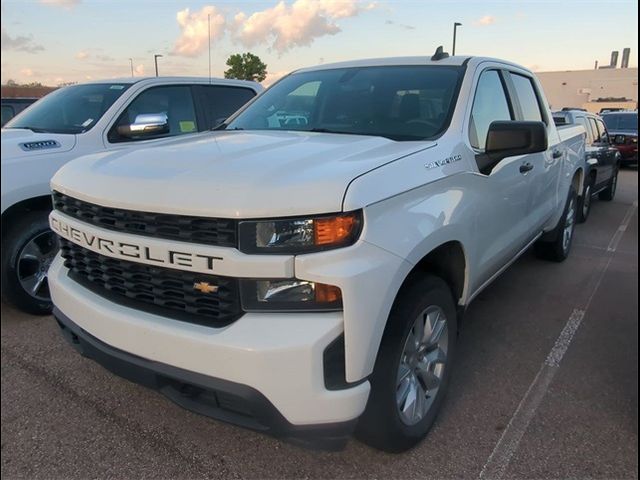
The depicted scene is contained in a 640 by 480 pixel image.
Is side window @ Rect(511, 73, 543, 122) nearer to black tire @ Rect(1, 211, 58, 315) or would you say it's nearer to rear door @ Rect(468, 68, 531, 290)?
rear door @ Rect(468, 68, 531, 290)

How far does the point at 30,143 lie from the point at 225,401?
2.90m

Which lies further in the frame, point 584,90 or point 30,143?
point 584,90

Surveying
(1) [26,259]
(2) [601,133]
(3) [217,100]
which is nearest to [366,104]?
(1) [26,259]

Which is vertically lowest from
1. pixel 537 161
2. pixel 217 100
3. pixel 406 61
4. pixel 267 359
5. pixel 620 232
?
pixel 620 232

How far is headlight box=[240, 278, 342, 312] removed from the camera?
2.00m

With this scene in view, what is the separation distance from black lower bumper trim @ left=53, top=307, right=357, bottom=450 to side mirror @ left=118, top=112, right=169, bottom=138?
7.92ft

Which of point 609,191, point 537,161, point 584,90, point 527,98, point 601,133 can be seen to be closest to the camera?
point 537,161

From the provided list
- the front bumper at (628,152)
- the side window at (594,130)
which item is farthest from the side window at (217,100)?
the front bumper at (628,152)

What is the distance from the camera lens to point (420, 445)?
→ 105 inches

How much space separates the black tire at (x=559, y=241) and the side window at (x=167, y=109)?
3734 millimetres

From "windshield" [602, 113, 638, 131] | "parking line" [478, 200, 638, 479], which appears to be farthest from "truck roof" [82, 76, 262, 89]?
"windshield" [602, 113, 638, 131]

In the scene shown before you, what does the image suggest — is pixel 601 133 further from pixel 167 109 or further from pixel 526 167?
pixel 167 109

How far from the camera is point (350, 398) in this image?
2.06 meters

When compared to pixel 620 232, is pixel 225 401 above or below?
above
